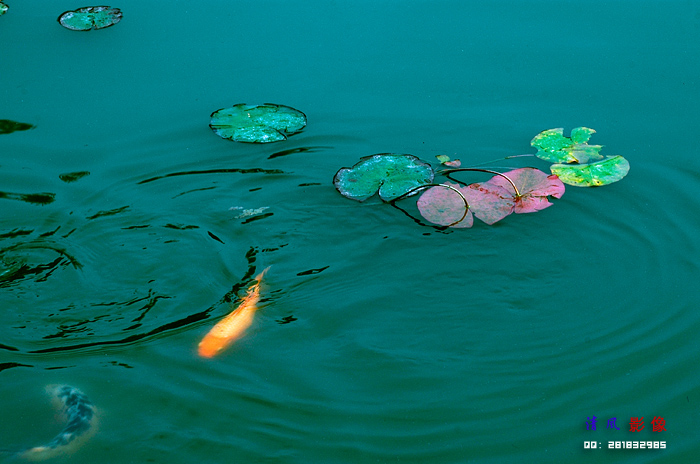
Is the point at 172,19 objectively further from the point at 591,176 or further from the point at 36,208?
the point at 591,176

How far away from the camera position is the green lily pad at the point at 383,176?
3.24 meters

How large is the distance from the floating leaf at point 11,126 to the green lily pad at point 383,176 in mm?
2036

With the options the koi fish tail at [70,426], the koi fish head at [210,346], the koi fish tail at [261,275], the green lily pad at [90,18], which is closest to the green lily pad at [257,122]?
the koi fish tail at [261,275]

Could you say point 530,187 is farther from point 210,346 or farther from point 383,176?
point 210,346

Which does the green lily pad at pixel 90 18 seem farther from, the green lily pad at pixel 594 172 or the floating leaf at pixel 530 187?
the green lily pad at pixel 594 172

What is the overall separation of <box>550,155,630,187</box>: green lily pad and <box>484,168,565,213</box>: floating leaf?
0.07 meters

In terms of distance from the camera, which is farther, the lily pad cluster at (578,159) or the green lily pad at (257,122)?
the green lily pad at (257,122)

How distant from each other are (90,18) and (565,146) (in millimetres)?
3599

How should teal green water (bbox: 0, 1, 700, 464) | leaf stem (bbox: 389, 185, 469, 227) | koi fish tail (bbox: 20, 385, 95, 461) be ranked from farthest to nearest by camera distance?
leaf stem (bbox: 389, 185, 469, 227) → teal green water (bbox: 0, 1, 700, 464) → koi fish tail (bbox: 20, 385, 95, 461)

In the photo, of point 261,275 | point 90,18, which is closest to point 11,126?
point 90,18

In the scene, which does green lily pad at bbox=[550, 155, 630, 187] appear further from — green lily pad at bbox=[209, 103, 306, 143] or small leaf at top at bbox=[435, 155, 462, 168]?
green lily pad at bbox=[209, 103, 306, 143]

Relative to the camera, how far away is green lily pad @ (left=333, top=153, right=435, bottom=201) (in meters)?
3.24

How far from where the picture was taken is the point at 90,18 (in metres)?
4.59

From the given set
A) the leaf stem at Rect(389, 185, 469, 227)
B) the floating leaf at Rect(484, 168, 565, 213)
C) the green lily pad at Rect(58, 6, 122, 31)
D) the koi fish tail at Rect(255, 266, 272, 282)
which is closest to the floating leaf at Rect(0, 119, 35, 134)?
the green lily pad at Rect(58, 6, 122, 31)
